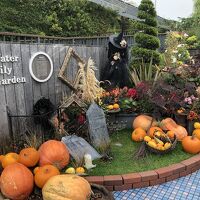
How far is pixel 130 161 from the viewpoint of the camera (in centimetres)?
427

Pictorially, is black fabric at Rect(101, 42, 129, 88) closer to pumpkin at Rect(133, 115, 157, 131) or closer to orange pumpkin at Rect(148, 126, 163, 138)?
pumpkin at Rect(133, 115, 157, 131)

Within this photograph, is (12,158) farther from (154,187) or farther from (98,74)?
(98,74)

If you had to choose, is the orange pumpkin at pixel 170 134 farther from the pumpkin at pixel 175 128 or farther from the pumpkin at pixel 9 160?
the pumpkin at pixel 9 160

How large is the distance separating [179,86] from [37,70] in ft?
8.61

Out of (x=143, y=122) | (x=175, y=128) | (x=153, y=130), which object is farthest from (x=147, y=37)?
(x=153, y=130)

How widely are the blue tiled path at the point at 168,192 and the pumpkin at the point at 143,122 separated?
1.26m

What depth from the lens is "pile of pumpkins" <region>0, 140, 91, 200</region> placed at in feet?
10.3

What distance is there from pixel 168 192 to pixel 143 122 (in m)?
1.59

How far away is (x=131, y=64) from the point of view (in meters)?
7.82

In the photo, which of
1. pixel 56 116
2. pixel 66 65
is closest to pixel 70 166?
pixel 56 116

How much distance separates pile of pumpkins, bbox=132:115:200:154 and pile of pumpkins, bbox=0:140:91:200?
1.35 m

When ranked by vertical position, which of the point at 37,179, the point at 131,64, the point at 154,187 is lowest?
the point at 154,187

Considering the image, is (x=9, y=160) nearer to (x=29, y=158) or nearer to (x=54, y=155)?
(x=29, y=158)

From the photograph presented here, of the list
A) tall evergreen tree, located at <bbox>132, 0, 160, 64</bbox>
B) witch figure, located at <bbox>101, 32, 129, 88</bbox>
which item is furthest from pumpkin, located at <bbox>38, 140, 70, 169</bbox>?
tall evergreen tree, located at <bbox>132, 0, 160, 64</bbox>
